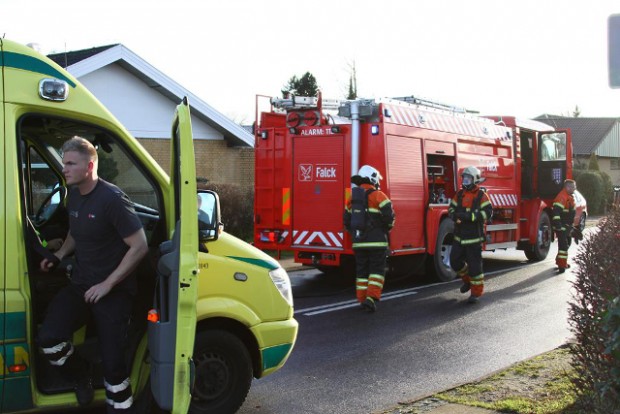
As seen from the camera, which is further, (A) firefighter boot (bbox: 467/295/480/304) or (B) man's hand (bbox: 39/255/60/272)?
(A) firefighter boot (bbox: 467/295/480/304)

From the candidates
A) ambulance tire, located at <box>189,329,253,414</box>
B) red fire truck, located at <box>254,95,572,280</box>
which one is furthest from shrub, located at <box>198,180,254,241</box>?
ambulance tire, located at <box>189,329,253,414</box>

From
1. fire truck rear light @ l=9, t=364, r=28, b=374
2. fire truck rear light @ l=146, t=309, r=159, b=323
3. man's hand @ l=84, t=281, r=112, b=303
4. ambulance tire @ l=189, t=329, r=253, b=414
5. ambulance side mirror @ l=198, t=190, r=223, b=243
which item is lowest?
ambulance tire @ l=189, t=329, r=253, b=414

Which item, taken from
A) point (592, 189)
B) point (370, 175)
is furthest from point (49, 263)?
point (592, 189)

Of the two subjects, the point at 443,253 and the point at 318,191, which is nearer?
Answer: the point at 318,191

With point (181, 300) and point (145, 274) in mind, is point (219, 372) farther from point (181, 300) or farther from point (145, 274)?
point (181, 300)

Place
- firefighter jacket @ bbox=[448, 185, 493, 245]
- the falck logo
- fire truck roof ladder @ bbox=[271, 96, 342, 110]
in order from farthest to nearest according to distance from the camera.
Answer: the falck logo, fire truck roof ladder @ bbox=[271, 96, 342, 110], firefighter jacket @ bbox=[448, 185, 493, 245]

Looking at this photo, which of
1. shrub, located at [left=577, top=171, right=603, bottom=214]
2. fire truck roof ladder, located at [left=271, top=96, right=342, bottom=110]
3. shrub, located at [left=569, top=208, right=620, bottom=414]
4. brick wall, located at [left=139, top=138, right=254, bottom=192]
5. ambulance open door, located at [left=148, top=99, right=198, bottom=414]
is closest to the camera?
shrub, located at [left=569, top=208, right=620, bottom=414]

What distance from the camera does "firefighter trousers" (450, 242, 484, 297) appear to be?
31.5 feet

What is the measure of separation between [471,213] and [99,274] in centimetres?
651

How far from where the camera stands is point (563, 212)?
512 inches

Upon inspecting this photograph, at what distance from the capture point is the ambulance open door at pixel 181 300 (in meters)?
3.63

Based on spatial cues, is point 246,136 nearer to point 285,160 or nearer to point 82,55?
point 82,55

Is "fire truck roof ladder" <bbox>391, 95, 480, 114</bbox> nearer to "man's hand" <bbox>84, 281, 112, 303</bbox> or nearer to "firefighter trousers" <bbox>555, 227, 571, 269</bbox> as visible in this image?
"firefighter trousers" <bbox>555, 227, 571, 269</bbox>

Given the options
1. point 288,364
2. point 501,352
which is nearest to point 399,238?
point 501,352
